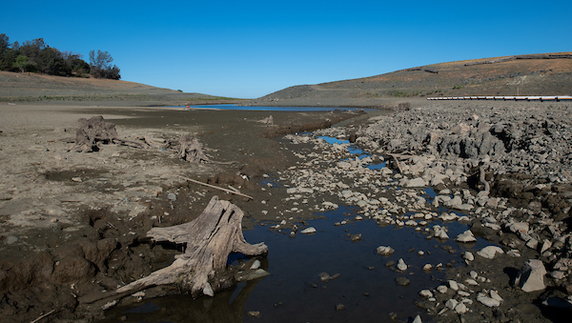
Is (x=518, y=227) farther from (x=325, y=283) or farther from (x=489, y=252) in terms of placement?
(x=325, y=283)

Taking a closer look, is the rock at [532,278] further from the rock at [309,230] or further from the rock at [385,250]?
the rock at [309,230]

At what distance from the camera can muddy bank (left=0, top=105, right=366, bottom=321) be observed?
4852mm

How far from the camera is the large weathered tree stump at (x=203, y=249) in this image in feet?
17.4

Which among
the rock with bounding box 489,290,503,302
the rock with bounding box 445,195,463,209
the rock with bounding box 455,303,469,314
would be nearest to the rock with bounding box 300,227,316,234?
the rock with bounding box 455,303,469,314

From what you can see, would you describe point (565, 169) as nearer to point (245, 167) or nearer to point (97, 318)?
point (245, 167)

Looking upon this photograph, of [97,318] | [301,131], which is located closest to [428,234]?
[97,318]

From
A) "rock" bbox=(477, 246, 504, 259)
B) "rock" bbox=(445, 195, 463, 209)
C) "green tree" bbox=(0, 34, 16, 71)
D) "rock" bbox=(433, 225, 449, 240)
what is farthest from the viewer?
"green tree" bbox=(0, 34, 16, 71)

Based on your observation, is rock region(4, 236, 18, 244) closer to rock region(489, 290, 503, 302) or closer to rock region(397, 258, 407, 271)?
rock region(397, 258, 407, 271)

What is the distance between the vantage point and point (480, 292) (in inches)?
207

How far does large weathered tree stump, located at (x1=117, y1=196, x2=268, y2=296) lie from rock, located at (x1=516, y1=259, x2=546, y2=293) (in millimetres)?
4207

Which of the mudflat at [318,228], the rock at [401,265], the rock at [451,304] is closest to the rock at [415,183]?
the mudflat at [318,228]

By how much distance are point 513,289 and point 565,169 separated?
5911mm

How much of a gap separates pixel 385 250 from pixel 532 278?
7.48 feet

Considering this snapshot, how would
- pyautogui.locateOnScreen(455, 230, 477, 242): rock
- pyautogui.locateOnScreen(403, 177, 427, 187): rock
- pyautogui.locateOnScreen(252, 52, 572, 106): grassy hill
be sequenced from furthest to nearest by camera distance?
pyautogui.locateOnScreen(252, 52, 572, 106): grassy hill
pyautogui.locateOnScreen(403, 177, 427, 187): rock
pyautogui.locateOnScreen(455, 230, 477, 242): rock
